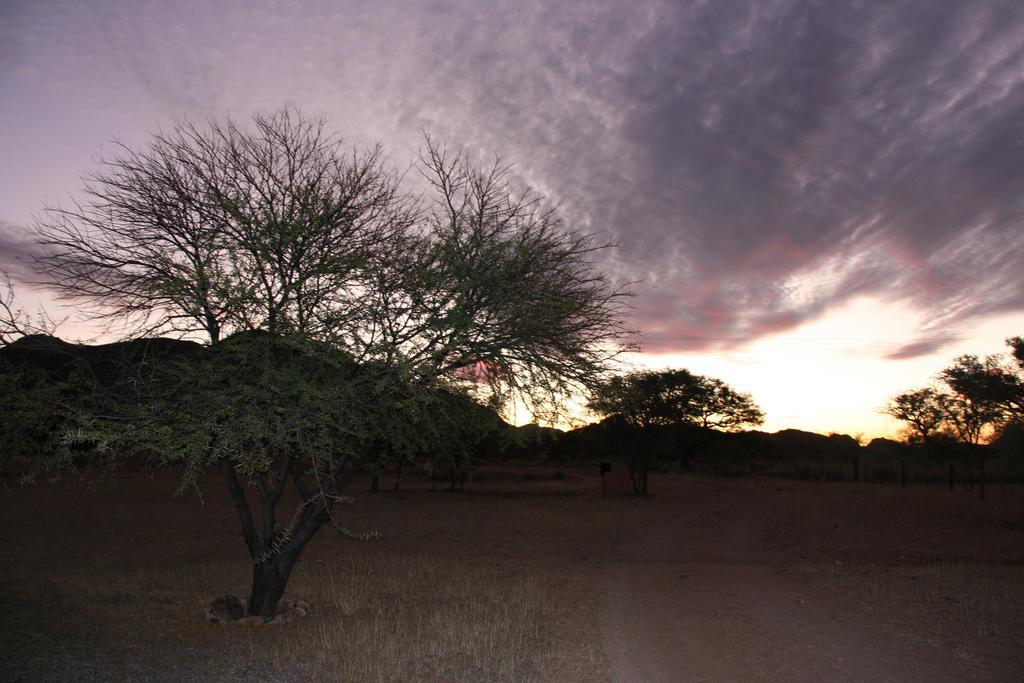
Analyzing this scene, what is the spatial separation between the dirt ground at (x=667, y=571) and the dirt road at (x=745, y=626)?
4cm

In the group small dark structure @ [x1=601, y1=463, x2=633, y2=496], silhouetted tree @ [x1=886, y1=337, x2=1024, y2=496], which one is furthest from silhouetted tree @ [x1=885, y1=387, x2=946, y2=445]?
small dark structure @ [x1=601, y1=463, x2=633, y2=496]

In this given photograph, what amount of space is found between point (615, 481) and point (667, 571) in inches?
1014

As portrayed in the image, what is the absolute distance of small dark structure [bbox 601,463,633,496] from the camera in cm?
4038

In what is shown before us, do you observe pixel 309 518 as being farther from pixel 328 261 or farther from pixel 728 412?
pixel 728 412

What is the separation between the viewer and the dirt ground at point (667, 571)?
827 cm

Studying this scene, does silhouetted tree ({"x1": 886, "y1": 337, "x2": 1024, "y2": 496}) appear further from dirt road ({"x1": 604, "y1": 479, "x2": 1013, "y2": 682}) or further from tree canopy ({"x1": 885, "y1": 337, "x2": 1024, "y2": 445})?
dirt road ({"x1": 604, "y1": 479, "x2": 1013, "y2": 682})

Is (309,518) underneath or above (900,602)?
above

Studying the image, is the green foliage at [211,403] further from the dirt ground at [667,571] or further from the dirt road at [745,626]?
the dirt road at [745,626]

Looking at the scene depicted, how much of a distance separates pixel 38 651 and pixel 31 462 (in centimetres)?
245

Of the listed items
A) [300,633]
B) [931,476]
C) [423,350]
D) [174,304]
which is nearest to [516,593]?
[300,633]

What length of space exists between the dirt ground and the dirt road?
0.04 m

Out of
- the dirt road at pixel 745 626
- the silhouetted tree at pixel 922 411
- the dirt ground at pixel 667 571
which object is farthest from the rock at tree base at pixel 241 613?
the silhouetted tree at pixel 922 411

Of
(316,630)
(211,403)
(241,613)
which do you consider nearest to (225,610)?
(241,613)

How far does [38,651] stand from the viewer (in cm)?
855
